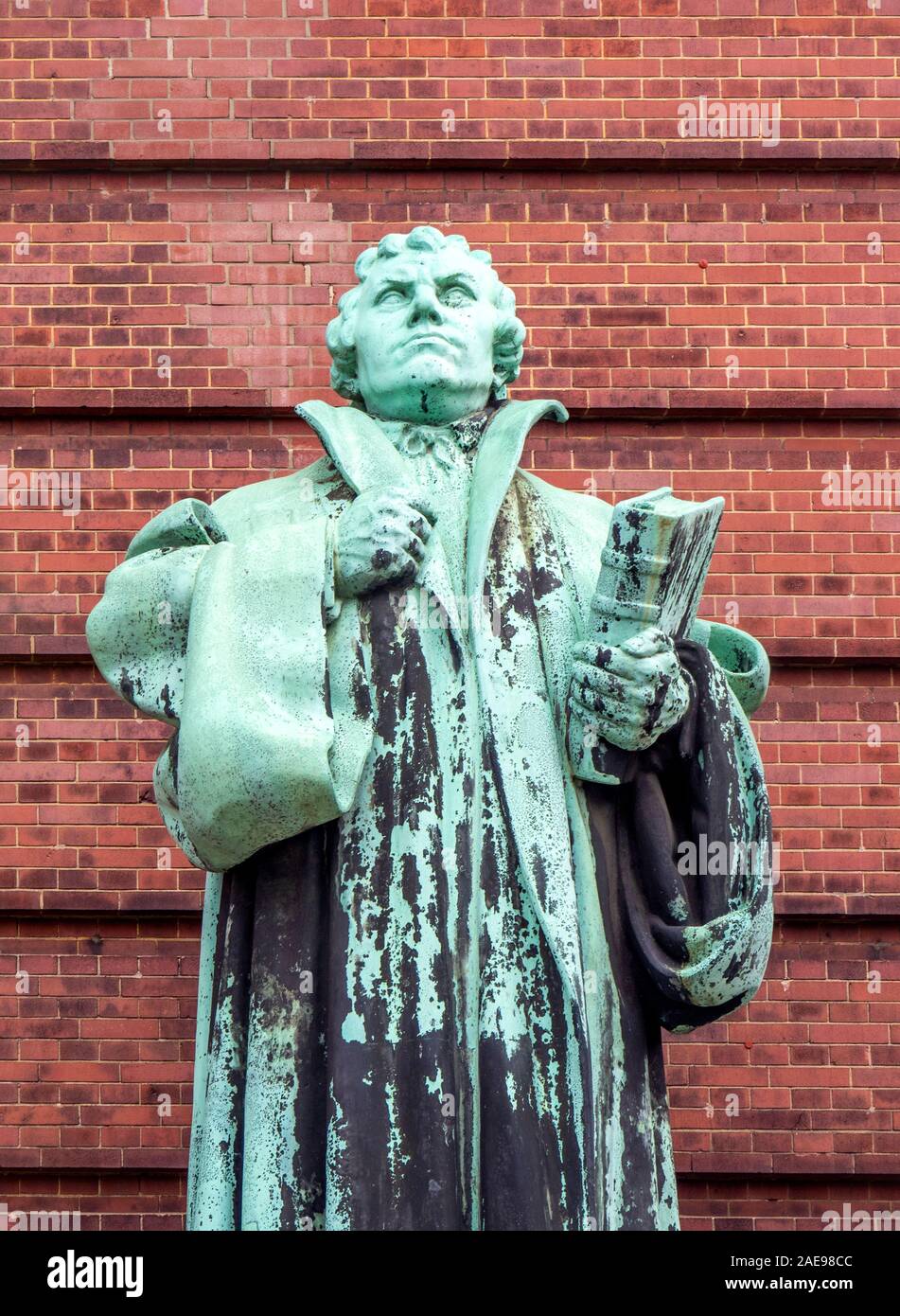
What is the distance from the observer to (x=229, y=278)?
8.80 m

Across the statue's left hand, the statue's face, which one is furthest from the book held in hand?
the statue's face

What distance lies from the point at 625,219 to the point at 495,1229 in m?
4.32

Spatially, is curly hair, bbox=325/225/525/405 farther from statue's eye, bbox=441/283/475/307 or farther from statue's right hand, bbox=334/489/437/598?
statue's right hand, bbox=334/489/437/598

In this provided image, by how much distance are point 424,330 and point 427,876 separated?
119 cm

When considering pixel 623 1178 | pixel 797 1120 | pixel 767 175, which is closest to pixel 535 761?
pixel 623 1178

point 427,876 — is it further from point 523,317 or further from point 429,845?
point 523,317

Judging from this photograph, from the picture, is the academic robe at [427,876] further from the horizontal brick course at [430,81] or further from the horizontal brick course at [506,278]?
the horizontal brick course at [430,81]

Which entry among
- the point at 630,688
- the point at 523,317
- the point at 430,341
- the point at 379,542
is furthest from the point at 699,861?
the point at 523,317

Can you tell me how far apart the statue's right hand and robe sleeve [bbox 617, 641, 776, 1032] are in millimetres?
599

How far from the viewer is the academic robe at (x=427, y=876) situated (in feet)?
17.7

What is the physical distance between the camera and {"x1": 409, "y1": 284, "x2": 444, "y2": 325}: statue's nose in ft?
19.6

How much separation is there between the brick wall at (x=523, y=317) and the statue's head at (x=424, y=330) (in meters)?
2.59

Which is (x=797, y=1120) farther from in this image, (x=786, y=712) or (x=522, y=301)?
(x=522, y=301)

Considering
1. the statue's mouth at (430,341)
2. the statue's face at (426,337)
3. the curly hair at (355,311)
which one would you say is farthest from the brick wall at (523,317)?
the statue's mouth at (430,341)
